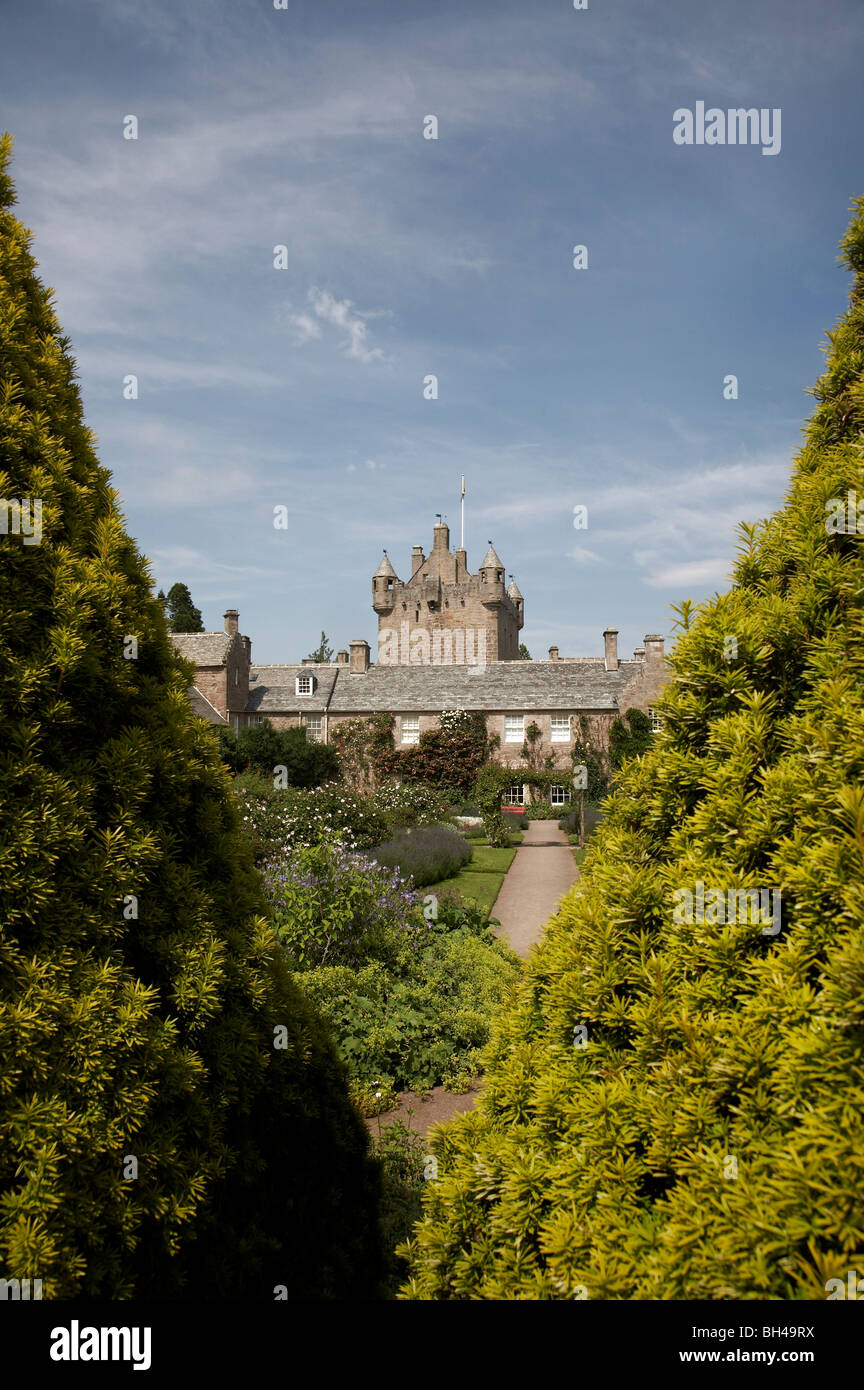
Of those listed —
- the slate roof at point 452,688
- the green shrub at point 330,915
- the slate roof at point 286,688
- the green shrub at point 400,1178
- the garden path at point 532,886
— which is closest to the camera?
the green shrub at point 400,1178

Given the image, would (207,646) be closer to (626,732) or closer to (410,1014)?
(626,732)

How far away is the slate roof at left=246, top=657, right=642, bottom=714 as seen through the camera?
1548 inches

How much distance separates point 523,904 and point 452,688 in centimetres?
2508

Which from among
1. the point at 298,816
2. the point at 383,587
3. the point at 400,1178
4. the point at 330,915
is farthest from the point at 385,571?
the point at 400,1178

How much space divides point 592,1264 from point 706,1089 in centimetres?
49

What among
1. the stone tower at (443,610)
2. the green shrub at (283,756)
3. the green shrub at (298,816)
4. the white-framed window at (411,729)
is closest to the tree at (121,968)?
the green shrub at (298,816)

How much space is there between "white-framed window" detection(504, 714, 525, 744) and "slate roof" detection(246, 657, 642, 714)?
434 millimetres

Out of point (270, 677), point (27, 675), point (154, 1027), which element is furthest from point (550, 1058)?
point (270, 677)

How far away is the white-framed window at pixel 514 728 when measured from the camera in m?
39.1

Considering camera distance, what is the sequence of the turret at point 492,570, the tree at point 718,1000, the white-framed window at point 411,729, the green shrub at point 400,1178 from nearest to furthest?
the tree at point 718,1000
the green shrub at point 400,1178
the white-framed window at point 411,729
the turret at point 492,570

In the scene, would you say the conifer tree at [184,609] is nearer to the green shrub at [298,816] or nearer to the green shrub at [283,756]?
the green shrub at [283,756]

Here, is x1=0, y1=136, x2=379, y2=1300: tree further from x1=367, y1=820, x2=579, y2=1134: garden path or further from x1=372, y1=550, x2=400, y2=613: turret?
x1=372, y1=550, x2=400, y2=613: turret

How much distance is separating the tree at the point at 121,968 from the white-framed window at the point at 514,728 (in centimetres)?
3561

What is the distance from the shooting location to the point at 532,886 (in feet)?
60.3
